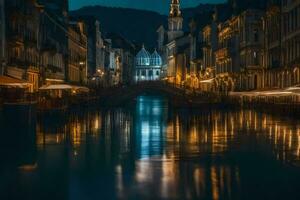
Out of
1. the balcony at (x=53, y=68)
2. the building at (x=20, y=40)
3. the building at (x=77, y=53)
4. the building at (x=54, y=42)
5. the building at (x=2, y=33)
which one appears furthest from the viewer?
the building at (x=77, y=53)

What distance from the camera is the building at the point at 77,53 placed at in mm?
122988

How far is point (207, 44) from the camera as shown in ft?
461

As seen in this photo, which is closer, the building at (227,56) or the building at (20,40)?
the building at (20,40)

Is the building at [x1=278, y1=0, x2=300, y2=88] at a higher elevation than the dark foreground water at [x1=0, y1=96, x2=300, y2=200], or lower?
higher

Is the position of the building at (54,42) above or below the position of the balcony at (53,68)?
above

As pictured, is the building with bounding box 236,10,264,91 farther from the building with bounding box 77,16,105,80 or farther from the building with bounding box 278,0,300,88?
the building with bounding box 77,16,105,80

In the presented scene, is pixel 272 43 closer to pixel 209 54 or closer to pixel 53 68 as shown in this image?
pixel 53 68

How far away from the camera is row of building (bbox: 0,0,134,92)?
7644 cm

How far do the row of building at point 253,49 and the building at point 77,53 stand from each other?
25517 millimetres

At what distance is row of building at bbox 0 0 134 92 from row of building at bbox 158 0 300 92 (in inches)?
995

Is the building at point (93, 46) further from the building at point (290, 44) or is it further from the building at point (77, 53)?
the building at point (290, 44)

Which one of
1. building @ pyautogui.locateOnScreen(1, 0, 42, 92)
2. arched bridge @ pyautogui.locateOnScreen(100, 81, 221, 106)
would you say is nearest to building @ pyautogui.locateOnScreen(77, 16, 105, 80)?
arched bridge @ pyautogui.locateOnScreen(100, 81, 221, 106)

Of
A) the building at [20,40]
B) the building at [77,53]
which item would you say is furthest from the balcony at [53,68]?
the building at [77,53]

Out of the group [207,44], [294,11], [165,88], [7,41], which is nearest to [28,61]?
[7,41]
